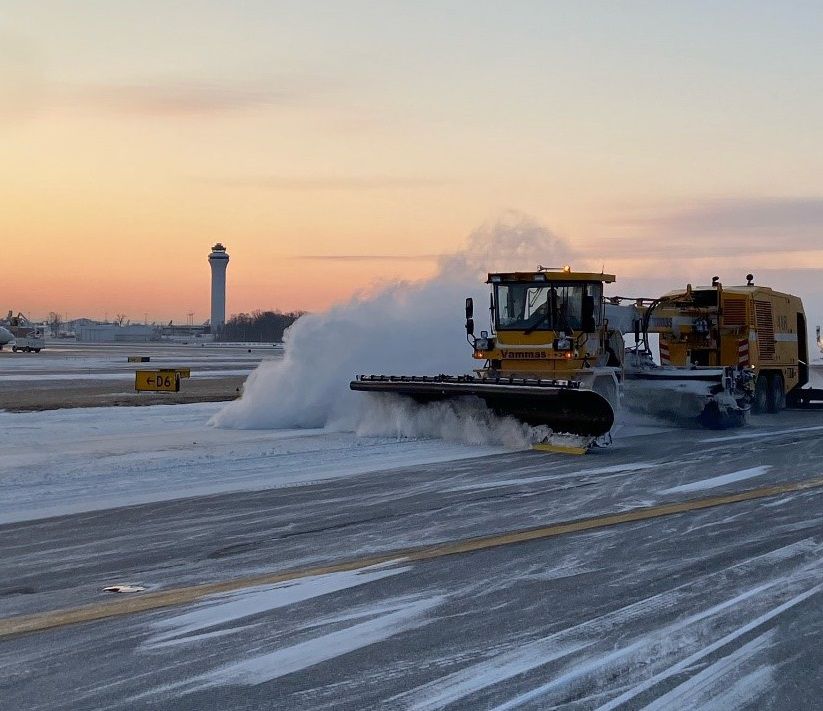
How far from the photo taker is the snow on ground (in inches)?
439

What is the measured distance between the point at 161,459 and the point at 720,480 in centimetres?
727

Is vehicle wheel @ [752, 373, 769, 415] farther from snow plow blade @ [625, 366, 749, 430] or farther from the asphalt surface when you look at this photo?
the asphalt surface

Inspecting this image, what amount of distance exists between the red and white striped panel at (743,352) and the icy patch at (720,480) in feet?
26.1

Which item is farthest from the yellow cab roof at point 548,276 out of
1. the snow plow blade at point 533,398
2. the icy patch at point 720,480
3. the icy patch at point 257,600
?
the icy patch at point 257,600

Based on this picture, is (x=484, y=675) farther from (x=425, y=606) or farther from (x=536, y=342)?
(x=536, y=342)

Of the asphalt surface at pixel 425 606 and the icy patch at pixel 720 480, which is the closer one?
the asphalt surface at pixel 425 606

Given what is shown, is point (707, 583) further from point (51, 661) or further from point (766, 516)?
point (51, 661)

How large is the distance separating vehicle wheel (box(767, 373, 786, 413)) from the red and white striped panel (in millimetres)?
2132

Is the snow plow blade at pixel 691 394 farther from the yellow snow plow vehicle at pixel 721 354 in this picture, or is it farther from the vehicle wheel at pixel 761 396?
the vehicle wheel at pixel 761 396

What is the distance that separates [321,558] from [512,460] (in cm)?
643

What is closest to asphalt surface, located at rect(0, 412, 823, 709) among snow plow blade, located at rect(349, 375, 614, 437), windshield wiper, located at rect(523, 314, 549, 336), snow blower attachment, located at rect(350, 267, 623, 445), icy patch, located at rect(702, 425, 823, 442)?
snow plow blade, located at rect(349, 375, 614, 437)

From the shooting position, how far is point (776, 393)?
22.8 metres

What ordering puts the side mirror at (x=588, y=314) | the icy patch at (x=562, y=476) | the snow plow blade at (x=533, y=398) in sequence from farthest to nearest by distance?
the side mirror at (x=588, y=314), the snow plow blade at (x=533, y=398), the icy patch at (x=562, y=476)

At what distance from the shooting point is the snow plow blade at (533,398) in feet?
47.2
